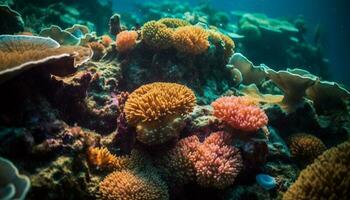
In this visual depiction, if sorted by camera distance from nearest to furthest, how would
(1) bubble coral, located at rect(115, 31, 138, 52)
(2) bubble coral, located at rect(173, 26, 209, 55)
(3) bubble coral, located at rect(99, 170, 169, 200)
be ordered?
1. (3) bubble coral, located at rect(99, 170, 169, 200)
2. (2) bubble coral, located at rect(173, 26, 209, 55)
3. (1) bubble coral, located at rect(115, 31, 138, 52)

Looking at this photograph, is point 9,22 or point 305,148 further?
point 9,22

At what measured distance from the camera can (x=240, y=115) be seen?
434 centimetres

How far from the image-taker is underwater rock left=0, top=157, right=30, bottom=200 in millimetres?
2707

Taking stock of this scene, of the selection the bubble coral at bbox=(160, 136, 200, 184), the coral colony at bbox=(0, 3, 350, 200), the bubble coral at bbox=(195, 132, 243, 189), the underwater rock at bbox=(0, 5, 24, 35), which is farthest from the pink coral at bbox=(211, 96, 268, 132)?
the underwater rock at bbox=(0, 5, 24, 35)

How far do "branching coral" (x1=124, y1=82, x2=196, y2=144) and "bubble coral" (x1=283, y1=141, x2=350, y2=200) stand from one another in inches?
64.8

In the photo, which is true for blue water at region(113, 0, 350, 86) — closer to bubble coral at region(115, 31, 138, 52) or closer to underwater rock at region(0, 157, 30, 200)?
bubble coral at region(115, 31, 138, 52)

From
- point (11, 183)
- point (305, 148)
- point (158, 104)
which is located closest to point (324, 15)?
point (305, 148)

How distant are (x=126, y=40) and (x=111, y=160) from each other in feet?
7.99

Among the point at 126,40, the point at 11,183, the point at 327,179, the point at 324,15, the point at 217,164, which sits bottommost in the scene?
the point at 324,15

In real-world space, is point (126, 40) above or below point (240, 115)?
above

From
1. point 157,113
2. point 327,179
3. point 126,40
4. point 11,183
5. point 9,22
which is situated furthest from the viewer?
point 9,22

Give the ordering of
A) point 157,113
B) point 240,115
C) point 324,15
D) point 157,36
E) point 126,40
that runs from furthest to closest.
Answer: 1. point 324,15
2. point 126,40
3. point 157,36
4. point 240,115
5. point 157,113

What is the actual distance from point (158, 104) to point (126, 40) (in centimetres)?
206

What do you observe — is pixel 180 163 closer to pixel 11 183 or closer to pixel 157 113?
pixel 157 113
